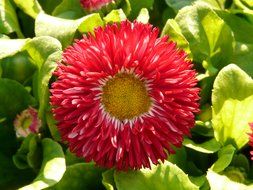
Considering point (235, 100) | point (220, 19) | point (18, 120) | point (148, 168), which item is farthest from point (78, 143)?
point (220, 19)

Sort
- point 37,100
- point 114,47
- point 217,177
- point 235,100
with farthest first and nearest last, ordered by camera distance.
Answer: point 37,100 < point 235,100 < point 217,177 < point 114,47

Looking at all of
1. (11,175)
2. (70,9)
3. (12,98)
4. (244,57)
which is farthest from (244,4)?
(11,175)

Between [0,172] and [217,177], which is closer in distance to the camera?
[217,177]

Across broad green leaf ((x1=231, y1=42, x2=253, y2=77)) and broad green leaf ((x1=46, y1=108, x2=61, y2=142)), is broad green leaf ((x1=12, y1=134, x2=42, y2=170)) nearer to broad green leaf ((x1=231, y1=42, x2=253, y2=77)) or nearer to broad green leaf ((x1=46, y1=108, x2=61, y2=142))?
broad green leaf ((x1=46, y1=108, x2=61, y2=142))

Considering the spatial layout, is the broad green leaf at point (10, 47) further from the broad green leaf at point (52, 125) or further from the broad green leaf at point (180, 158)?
the broad green leaf at point (180, 158)

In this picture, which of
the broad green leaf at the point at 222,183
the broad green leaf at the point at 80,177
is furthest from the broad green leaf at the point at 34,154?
the broad green leaf at the point at 222,183

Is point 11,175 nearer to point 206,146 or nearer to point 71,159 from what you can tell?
point 71,159

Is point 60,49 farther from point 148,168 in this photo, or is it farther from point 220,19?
point 220,19
